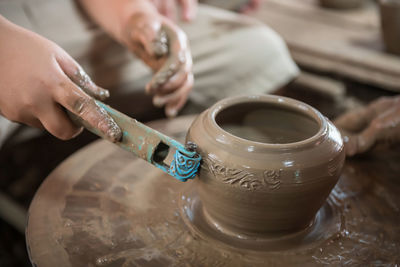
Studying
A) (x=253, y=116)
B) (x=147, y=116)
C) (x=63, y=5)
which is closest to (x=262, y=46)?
(x=147, y=116)

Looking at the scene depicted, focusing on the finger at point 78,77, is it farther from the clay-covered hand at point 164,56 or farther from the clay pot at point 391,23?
the clay pot at point 391,23

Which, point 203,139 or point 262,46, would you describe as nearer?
point 203,139

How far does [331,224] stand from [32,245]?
28.1 inches

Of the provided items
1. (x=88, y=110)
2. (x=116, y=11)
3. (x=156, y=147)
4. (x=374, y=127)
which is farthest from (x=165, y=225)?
(x=116, y=11)

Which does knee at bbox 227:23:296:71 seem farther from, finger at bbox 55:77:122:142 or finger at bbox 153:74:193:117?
finger at bbox 55:77:122:142

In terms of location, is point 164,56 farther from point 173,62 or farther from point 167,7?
point 167,7

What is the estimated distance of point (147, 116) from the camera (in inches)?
99.8

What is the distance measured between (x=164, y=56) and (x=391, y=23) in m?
1.44

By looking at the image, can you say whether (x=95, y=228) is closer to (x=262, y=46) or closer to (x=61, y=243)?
(x=61, y=243)

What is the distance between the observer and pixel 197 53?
2150 millimetres

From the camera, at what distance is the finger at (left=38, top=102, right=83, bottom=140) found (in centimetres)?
110

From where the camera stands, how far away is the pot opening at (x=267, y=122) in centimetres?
115

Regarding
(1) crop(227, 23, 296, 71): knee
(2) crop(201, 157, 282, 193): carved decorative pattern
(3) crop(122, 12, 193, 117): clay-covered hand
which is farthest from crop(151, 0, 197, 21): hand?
(2) crop(201, 157, 282, 193): carved decorative pattern

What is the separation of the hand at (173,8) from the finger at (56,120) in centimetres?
106
